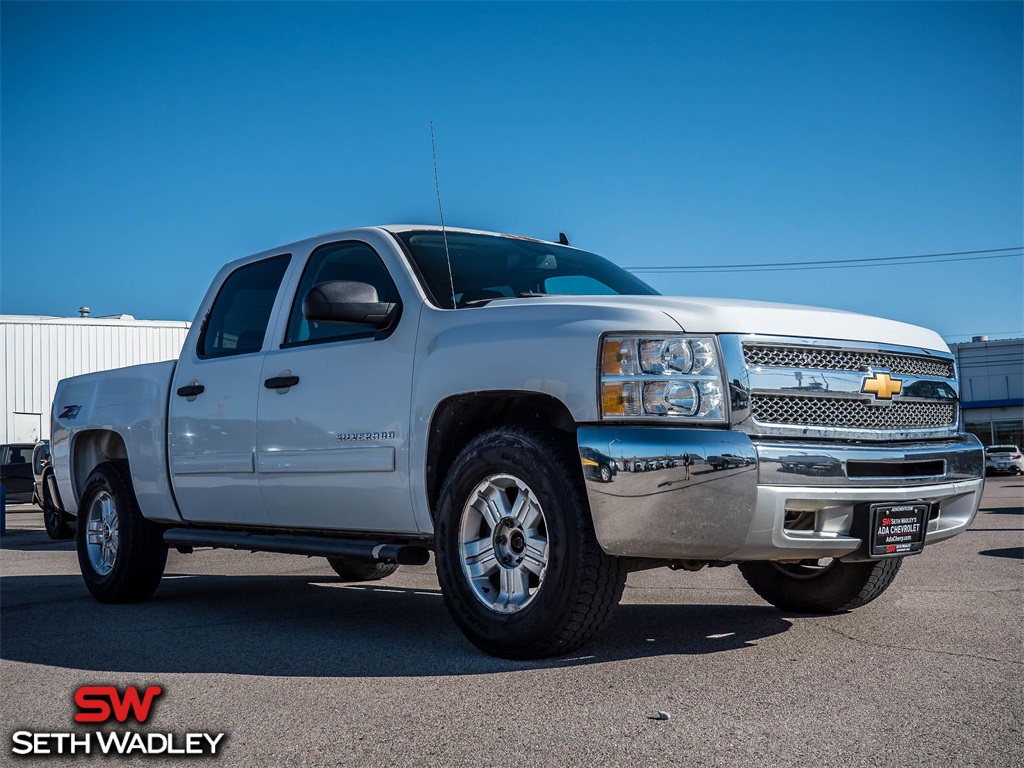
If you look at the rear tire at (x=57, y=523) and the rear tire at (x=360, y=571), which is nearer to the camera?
the rear tire at (x=360, y=571)

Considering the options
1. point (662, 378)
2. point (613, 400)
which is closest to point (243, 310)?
point (613, 400)

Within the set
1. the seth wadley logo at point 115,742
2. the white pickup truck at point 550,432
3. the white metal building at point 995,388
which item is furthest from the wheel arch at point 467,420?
the white metal building at point 995,388

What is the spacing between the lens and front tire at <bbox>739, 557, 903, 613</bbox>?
523 centimetres

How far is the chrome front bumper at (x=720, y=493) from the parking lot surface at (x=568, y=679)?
0.49 m

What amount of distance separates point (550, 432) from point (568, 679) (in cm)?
98

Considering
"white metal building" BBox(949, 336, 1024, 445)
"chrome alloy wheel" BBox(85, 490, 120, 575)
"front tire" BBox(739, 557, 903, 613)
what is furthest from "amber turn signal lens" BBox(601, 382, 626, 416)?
"white metal building" BBox(949, 336, 1024, 445)

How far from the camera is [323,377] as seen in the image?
526 cm

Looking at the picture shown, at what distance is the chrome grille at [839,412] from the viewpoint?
13.2 ft

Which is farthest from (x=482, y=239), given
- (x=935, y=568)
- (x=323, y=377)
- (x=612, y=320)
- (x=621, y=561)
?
(x=935, y=568)

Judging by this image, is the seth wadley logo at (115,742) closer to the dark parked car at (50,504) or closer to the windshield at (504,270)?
the windshield at (504,270)

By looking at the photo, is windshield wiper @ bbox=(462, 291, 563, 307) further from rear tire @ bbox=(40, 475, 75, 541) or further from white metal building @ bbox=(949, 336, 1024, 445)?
white metal building @ bbox=(949, 336, 1024, 445)

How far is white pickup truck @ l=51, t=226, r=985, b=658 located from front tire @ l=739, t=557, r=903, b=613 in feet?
0.04

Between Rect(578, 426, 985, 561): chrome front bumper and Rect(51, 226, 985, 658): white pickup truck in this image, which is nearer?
Rect(578, 426, 985, 561): chrome front bumper

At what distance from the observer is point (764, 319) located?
4.17 meters
